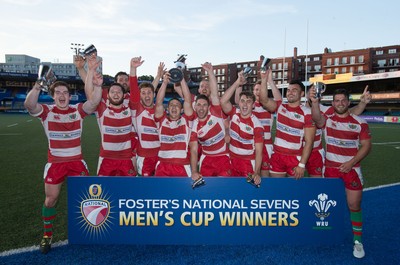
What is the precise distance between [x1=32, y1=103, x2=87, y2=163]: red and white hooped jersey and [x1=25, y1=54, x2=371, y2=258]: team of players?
0.04 ft

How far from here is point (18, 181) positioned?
23.6 feet

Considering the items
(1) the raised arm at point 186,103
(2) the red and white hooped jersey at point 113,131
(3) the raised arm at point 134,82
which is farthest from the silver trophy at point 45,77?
(1) the raised arm at point 186,103

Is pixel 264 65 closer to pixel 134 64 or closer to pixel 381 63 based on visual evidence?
pixel 134 64

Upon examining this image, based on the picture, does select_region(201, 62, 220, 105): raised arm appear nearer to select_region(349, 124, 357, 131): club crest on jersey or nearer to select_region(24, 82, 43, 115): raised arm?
select_region(349, 124, 357, 131): club crest on jersey

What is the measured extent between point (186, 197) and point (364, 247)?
8.46ft

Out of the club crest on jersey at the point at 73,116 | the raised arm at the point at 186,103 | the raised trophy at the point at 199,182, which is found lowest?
the raised trophy at the point at 199,182

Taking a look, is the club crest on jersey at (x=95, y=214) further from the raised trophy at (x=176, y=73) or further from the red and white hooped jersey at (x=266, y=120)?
the red and white hooped jersey at (x=266, y=120)

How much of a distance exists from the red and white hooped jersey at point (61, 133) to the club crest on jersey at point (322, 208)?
136 inches

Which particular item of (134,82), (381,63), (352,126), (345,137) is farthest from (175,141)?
(381,63)

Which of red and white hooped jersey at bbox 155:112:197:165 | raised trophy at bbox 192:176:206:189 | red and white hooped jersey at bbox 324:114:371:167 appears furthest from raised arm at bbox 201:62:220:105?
red and white hooped jersey at bbox 324:114:371:167

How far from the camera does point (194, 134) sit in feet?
14.8

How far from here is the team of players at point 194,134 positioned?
415 cm

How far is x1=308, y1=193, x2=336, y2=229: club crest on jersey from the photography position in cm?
411

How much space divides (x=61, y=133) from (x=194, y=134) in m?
1.92
